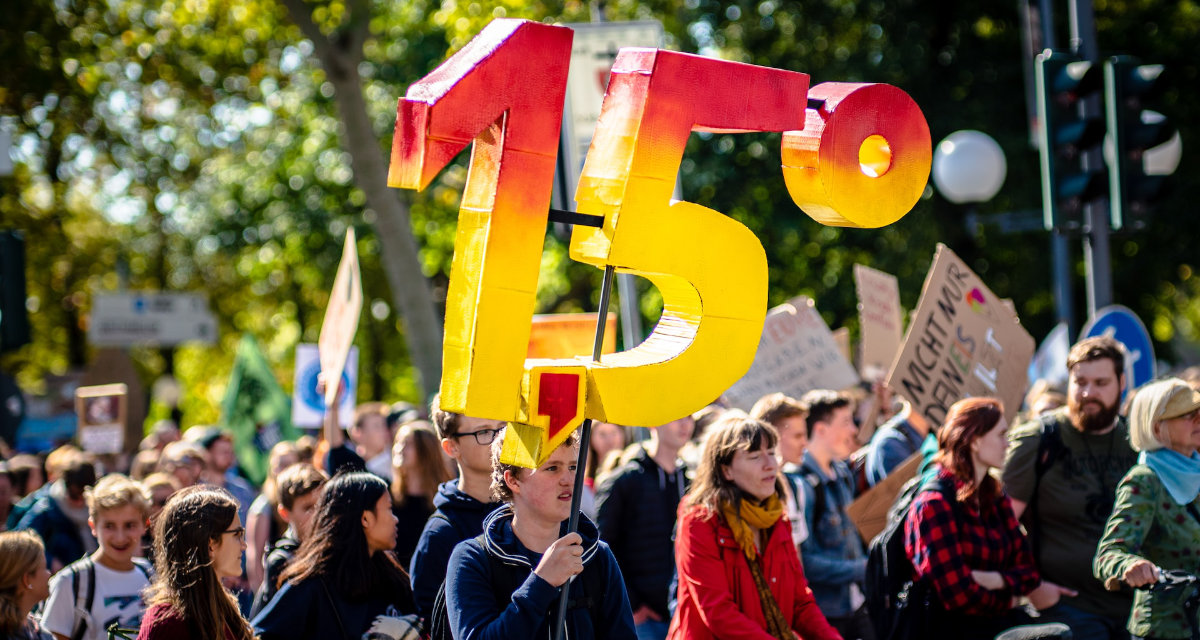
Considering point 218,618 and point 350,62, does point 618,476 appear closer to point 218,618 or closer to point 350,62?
point 218,618

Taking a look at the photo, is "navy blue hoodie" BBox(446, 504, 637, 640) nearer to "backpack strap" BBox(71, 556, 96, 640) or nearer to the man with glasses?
the man with glasses

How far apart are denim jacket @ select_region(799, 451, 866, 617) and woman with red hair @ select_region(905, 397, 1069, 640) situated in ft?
3.08

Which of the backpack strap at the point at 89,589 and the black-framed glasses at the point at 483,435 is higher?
the black-framed glasses at the point at 483,435

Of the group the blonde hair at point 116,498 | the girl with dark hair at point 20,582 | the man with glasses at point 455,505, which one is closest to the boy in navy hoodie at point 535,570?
the man with glasses at point 455,505

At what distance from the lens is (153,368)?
33719 millimetres

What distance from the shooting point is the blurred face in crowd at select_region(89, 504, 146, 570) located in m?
5.23

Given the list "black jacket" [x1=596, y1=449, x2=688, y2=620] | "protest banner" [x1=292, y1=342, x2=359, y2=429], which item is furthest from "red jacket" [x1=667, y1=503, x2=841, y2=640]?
"protest banner" [x1=292, y1=342, x2=359, y2=429]

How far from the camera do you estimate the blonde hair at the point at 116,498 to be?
5.34m

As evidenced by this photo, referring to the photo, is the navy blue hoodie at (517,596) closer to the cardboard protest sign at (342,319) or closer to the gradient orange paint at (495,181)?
the gradient orange paint at (495,181)

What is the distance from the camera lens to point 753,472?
15.2 ft

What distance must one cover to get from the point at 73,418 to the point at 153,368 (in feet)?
60.0

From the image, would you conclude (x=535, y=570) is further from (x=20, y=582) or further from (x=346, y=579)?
(x=20, y=582)

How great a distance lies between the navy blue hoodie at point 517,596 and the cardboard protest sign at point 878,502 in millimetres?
3066

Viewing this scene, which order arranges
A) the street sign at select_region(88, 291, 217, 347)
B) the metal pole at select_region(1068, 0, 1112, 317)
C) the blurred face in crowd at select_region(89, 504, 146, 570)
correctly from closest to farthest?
the blurred face in crowd at select_region(89, 504, 146, 570), the metal pole at select_region(1068, 0, 1112, 317), the street sign at select_region(88, 291, 217, 347)
